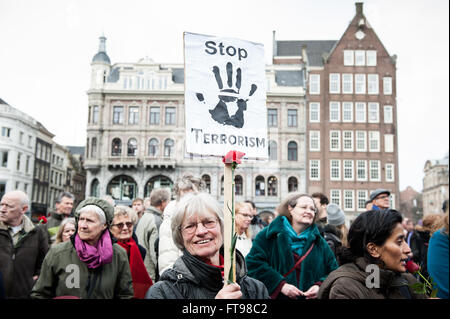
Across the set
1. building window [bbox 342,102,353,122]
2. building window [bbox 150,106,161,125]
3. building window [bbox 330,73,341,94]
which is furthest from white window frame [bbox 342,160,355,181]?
building window [bbox 150,106,161,125]

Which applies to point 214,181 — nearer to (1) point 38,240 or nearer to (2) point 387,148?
(2) point 387,148

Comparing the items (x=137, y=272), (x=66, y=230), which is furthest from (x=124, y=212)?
(x=66, y=230)

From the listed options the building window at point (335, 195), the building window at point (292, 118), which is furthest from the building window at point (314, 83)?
the building window at point (335, 195)

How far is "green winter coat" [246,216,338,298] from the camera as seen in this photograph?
3915 mm

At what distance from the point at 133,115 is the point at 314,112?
15.8m

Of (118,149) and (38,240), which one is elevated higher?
(118,149)

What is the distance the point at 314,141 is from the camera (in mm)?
35688

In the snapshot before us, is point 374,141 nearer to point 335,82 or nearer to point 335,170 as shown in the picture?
point 335,170

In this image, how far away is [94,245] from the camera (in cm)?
350

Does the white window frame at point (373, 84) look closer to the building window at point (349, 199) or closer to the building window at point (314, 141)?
the building window at point (314, 141)

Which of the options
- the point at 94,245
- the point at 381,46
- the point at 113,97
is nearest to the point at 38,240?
the point at 94,245

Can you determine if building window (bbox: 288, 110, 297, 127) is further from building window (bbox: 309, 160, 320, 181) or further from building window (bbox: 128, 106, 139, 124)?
building window (bbox: 128, 106, 139, 124)

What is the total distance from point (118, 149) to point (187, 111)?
3436 cm

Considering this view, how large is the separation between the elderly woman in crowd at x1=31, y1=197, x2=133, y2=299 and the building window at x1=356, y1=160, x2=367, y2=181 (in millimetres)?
Result: 33823
